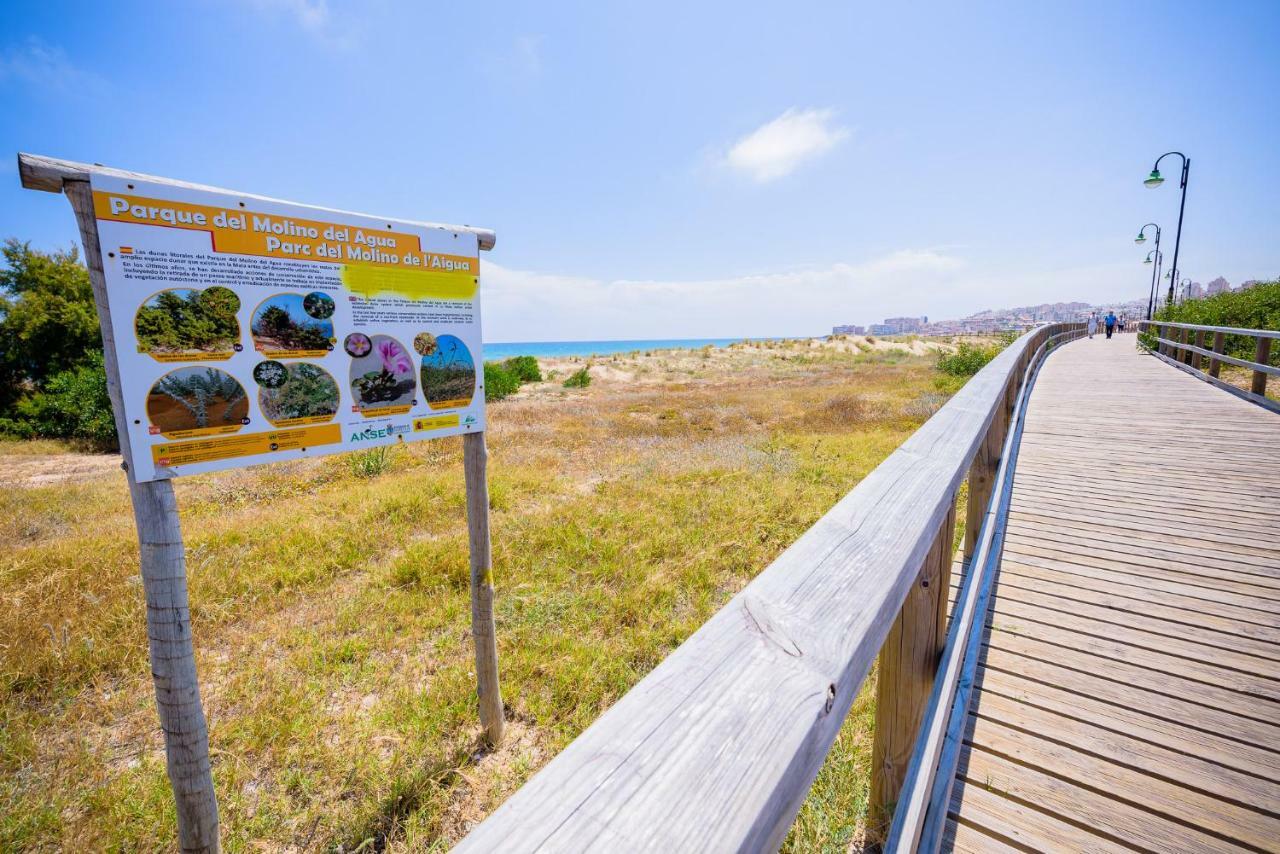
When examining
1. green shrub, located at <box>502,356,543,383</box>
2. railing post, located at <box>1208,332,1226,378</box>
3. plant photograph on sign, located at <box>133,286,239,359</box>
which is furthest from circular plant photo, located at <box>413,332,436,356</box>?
green shrub, located at <box>502,356,543,383</box>

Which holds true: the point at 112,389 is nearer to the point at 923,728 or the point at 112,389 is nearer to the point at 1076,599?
the point at 923,728

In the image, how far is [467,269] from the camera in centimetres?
279

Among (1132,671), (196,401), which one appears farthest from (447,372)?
(1132,671)

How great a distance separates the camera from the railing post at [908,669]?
152 centimetres

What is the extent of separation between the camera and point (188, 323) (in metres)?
1.90

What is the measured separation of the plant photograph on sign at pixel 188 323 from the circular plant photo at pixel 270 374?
11 centimetres

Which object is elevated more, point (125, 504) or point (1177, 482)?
point (1177, 482)

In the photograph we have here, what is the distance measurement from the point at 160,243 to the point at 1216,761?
166 inches

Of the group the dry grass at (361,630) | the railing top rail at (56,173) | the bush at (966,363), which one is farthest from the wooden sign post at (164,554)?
the bush at (966,363)

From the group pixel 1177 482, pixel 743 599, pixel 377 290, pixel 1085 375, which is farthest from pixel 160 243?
pixel 1085 375

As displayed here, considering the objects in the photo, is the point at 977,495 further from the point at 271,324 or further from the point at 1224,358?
the point at 1224,358

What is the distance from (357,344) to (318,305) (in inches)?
8.9

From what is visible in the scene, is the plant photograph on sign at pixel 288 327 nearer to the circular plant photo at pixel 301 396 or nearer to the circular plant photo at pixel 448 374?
the circular plant photo at pixel 301 396

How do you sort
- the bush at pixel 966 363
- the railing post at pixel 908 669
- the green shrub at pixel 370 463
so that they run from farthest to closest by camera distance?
the bush at pixel 966 363, the green shrub at pixel 370 463, the railing post at pixel 908 669
